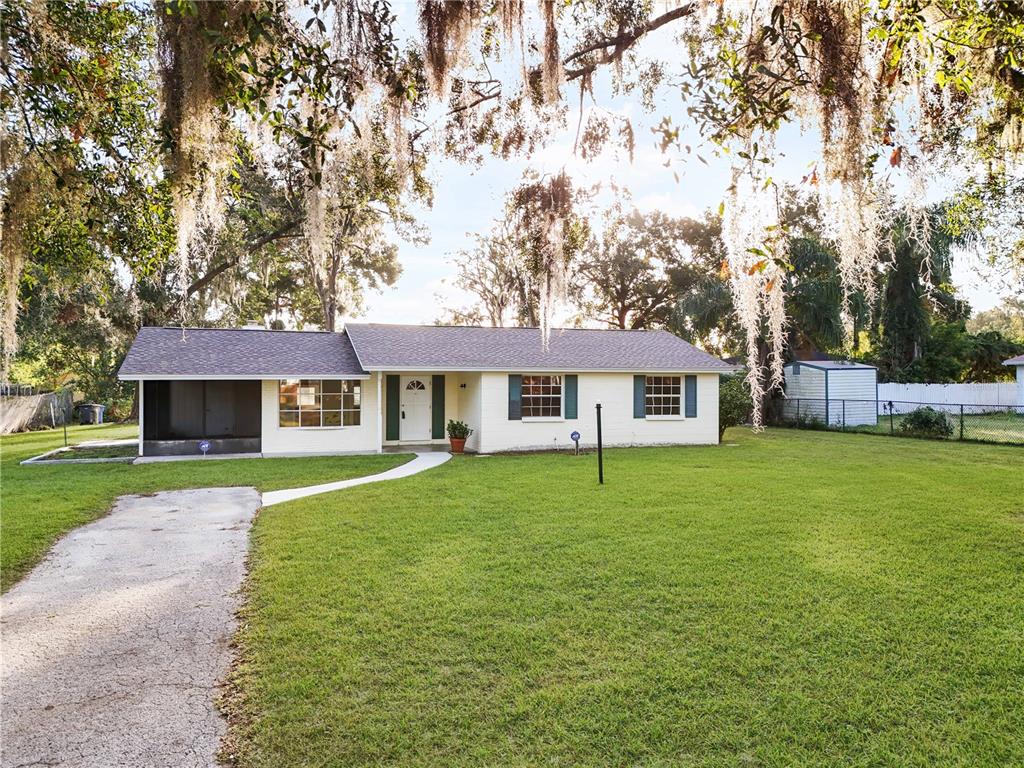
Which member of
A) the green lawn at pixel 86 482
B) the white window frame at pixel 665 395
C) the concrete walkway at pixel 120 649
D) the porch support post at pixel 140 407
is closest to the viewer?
the concrete walkway at pixel 120 649

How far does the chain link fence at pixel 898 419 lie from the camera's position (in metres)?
16.2

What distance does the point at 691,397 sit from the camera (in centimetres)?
1614

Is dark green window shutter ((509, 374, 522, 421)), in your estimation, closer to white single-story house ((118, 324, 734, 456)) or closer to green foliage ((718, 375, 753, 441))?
white single-story house ((118, 324, 734, 456))

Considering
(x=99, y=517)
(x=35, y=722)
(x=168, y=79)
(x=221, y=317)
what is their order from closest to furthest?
(x=35, y=722)
(x=168, y=79)
(x=99, y=517)
(x=221, y=317)

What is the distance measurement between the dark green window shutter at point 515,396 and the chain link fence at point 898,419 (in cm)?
990

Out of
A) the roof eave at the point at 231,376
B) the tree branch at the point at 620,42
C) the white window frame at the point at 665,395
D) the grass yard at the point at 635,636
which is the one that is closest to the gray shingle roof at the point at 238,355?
the roof eave at the point at 231,376

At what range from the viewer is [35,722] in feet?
9.50

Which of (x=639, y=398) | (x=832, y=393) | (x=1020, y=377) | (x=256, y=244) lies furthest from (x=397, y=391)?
(x=1020, y=377)

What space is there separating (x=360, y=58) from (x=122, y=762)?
152 inches

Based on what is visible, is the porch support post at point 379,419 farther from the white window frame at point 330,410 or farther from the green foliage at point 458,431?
the green foliage at point 458,431

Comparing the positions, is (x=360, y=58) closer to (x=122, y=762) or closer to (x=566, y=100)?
(x=566, y=100)

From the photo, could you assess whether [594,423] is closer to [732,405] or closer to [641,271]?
[732,405]

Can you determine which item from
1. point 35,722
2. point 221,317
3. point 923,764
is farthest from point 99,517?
point 221,317

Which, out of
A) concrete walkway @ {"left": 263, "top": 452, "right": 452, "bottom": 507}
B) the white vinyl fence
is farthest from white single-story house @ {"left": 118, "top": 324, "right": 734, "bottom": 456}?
the white vinyl fence
